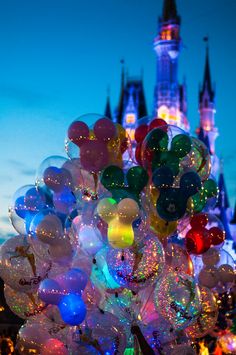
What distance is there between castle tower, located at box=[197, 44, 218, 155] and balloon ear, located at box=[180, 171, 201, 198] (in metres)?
42.0

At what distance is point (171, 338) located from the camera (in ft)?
28.2

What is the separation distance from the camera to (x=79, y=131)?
8.85 metres

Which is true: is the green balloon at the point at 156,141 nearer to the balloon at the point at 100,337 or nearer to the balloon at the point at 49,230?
the balloon at the point at 49,230

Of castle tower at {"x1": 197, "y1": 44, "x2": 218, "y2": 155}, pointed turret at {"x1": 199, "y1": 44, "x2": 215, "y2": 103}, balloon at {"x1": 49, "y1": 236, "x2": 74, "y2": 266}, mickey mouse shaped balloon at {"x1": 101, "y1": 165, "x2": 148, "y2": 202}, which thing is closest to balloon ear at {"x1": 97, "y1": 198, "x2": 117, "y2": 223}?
mickey mouse shaped balloon at {"x1": 101, "y1": 165, "x2": 148, "y2": 202}

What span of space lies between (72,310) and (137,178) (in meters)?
1.82

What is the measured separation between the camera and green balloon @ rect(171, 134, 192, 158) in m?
8.81

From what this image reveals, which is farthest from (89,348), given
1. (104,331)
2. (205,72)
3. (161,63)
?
(205,72)

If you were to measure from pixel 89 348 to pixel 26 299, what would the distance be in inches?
46.9

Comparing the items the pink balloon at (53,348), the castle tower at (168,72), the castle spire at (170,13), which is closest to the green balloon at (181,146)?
the pink balloon at (53,348)

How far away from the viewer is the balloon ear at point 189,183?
848cm

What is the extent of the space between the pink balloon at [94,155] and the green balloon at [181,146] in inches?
34.5

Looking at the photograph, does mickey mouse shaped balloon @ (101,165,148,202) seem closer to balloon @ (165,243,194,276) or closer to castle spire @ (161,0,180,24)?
balloon @ (165,243,194,276)

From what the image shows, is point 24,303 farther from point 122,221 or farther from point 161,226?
point 161,226

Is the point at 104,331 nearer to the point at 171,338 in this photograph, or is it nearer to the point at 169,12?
the point at 171,338
